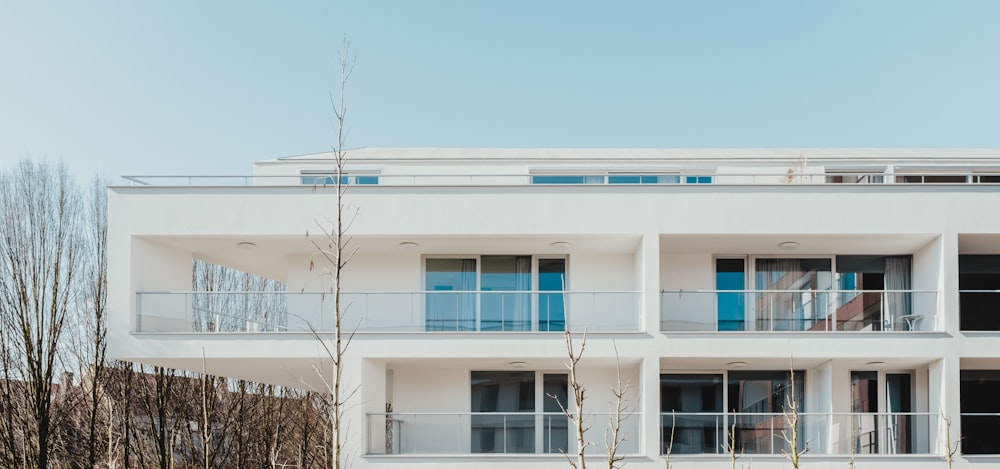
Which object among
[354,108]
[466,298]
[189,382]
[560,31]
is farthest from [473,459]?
[189,382]

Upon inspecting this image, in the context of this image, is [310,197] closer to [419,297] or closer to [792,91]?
[419,297]

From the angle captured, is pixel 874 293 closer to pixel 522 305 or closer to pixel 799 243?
pixel 799 243

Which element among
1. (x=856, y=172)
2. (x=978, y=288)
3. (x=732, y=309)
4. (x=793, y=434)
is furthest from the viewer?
(x=856, y=172)

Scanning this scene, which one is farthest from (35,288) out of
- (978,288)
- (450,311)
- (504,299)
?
(978,288)

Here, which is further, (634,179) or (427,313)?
(634,179)

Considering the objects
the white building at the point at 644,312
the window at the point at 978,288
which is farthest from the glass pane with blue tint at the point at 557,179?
the window at the point at 978,288

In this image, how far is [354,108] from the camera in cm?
781

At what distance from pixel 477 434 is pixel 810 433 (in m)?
5.59

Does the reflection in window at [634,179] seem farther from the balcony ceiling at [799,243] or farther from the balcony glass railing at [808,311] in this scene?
the balcony glass railing at [808,311]

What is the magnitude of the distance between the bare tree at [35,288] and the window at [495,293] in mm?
10614

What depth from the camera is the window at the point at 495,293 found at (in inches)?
622

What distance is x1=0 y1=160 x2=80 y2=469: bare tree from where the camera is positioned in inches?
829

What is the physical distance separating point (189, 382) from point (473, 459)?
48.7 ft

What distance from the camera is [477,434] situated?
50.4 ft
